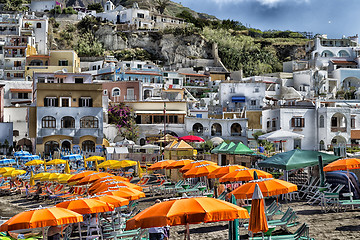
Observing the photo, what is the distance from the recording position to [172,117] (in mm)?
50562

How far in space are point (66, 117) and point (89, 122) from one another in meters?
2.29

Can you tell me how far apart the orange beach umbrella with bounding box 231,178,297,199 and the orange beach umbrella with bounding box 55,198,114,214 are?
12.2 feet

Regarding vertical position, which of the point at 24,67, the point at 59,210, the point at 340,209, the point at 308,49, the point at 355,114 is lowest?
the point at 340,209

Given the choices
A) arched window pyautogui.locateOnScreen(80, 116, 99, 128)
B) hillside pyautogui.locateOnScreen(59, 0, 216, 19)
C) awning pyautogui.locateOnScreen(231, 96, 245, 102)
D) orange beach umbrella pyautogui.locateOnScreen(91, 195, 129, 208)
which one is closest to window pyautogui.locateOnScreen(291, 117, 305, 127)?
awning pyautogui.locateOnScreen(231, 96, 245, 102)

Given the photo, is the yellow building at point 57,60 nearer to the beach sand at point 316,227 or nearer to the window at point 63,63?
the window at point 63,63

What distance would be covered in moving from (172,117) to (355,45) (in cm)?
4882

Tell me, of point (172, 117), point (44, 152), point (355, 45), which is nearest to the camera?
point (44, 152)

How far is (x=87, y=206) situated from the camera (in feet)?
40.9

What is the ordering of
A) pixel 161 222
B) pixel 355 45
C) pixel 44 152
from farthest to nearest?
pixel 355 45 < pixel 44 152 < pixel 161 222

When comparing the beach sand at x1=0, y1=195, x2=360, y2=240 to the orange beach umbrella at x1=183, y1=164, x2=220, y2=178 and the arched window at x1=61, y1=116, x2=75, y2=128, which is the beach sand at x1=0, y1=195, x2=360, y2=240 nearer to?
the orange beach umbrella at x1=183, y1=164, x2=220, y2=178

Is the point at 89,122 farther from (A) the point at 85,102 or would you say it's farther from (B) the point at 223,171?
(B) the point at 223,171

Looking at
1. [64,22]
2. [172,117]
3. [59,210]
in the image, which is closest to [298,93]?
[172,117]

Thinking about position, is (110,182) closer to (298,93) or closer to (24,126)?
(24,126)

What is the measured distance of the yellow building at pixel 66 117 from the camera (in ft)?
143
